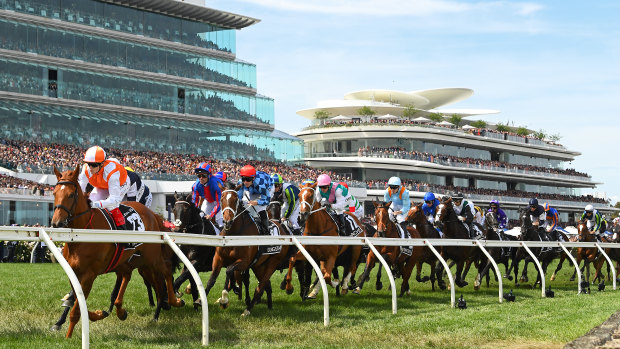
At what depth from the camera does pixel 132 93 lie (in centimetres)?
5150

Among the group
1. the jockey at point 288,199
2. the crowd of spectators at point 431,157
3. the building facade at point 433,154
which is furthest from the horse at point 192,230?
the crowd of spectators at point 431,157

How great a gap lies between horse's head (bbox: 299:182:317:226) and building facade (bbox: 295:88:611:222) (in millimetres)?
47470

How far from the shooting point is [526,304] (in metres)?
12.4

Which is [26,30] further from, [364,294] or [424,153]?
[364,294]

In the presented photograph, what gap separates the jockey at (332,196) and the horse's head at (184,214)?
2.73 m

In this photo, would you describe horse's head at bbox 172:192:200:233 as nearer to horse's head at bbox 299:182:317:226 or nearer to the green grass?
the green grass

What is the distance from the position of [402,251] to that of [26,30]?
127 ft

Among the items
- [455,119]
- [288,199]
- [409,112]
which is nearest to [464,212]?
[288,199]

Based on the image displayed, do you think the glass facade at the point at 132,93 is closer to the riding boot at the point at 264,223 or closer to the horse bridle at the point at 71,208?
the riding boot at the point at 264,223

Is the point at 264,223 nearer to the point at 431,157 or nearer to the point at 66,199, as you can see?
the point at 66,199

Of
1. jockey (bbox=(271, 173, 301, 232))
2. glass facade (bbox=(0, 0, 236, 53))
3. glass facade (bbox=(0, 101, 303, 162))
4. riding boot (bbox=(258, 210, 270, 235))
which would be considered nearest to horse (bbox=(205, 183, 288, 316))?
riding boot (bbox=(258, 210, 270, 235))

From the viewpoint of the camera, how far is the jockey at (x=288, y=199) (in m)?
13.0

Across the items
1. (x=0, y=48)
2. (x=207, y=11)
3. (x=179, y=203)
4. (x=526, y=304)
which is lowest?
(x=526, y=304)

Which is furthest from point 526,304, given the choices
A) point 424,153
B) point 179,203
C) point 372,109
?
point 372,109
